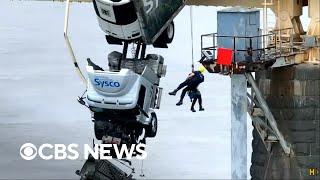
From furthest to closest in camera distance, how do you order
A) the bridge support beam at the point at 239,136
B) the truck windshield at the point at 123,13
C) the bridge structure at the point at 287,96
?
the bridge structure at the point at 287,96 → the truck windshield at the point at 123,13 → the bridge support beam at the point at 239,136

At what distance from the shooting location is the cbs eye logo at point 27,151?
34594 millimetres

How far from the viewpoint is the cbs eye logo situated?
3459 cm

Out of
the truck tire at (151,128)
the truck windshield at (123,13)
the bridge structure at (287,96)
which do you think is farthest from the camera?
the truck tire at (151,128)

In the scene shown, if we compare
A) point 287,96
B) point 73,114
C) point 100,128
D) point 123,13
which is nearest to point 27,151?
point 73,114

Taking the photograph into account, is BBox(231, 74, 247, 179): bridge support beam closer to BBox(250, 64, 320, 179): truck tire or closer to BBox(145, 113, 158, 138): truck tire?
BBox(250, 64, 320, 179): truck tire

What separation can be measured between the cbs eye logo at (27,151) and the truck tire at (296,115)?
11214 mm

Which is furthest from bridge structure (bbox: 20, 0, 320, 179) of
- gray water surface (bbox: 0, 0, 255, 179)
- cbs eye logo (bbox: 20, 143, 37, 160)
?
cbs eye logo (bbox: 20, 143, 37, 160)

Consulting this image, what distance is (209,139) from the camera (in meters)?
37.9

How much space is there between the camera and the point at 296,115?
25625mm

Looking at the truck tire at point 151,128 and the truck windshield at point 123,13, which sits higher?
the truck windshield at point 123,13

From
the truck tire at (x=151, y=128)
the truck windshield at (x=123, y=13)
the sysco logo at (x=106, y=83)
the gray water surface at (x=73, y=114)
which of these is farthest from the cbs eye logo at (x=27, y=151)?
the truck windshield at (x=123, y=13)

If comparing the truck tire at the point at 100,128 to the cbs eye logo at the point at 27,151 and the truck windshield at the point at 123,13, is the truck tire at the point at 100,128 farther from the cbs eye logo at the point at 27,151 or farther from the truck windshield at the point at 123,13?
the cbs eye logo at the point at 27,151

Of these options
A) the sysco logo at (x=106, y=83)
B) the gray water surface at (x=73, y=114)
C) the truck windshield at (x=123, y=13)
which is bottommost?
the gray water surface at (x=73, y=114)

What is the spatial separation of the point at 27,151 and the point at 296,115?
12.8m
